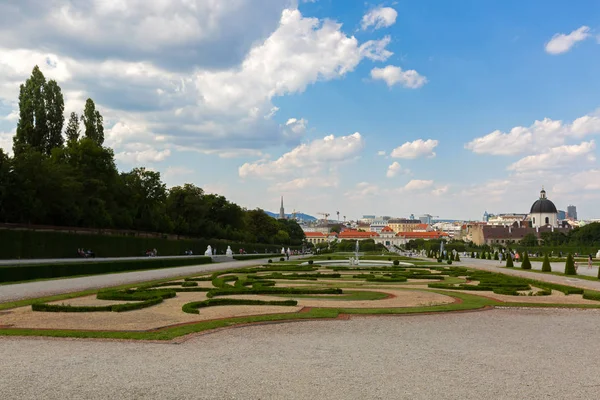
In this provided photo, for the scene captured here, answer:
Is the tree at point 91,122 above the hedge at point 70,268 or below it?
above

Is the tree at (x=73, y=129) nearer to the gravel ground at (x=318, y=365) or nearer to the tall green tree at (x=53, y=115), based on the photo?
the tall green tree at (x=53, y=115)

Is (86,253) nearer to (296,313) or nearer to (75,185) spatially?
(75,185)

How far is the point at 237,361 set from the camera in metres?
7.66

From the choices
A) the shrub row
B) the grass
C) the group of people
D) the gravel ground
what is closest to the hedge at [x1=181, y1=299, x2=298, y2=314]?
the grass

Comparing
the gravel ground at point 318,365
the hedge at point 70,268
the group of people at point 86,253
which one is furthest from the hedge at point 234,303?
the group of people at point 86,253

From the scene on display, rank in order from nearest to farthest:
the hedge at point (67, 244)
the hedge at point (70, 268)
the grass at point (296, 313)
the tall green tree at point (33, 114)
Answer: the grass at point (296, 313)
the hedge at point (70, 268)
the hedge at point (67, 244)
the tall green tree at point (33, 114)

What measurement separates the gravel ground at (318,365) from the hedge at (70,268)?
46.6 ft

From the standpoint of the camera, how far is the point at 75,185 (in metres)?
42.9

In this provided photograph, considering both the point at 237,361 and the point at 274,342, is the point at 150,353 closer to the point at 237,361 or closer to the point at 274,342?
the point at 237,361

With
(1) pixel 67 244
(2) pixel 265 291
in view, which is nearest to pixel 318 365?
(2) pixel 265 291

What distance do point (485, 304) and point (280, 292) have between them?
6195 millimetres

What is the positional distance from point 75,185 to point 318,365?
40.2m

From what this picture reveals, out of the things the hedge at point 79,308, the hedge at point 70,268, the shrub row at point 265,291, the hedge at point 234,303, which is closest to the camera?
the hedge at point 79,308

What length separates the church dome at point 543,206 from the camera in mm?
168000
